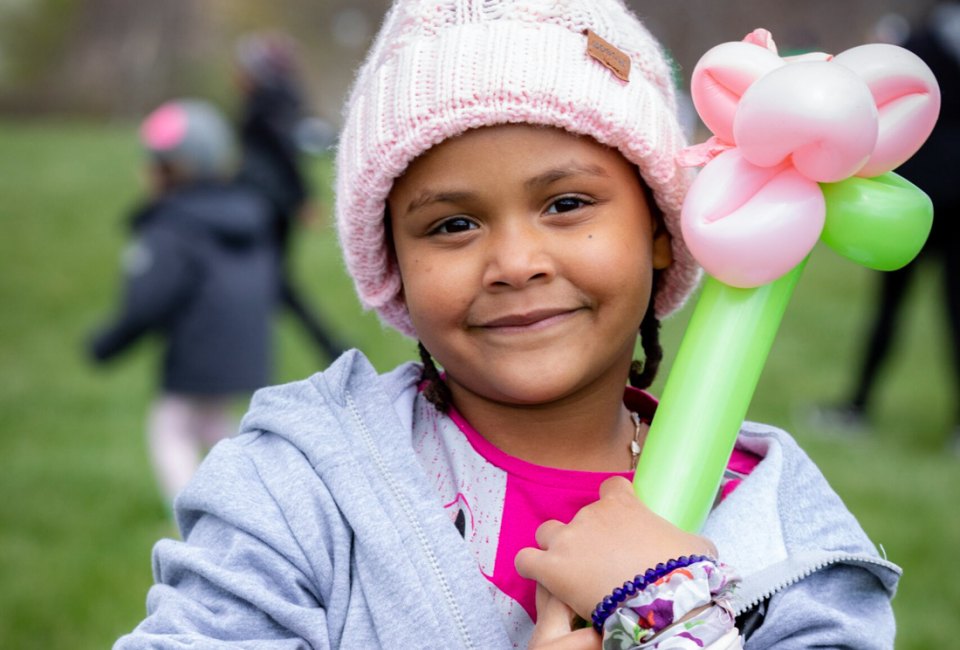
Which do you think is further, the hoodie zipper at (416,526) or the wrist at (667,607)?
the hoodie zipper at (416,526)

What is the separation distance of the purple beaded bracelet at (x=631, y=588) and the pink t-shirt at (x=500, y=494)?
0.76ft

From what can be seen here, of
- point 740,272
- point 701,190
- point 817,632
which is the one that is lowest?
point 817,632

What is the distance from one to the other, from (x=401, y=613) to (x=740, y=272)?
63 centimetres

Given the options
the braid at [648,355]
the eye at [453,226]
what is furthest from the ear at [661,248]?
the eye at [453,226]

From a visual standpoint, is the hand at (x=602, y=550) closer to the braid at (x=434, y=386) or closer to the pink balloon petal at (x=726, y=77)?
the braid at (x=434, y=386)

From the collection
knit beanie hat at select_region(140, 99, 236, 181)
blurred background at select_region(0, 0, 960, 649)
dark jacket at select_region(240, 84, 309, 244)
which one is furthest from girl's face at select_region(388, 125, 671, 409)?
dark jacket at select_region(240, 84, 309, 244)

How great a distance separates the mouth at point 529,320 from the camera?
1.69 m

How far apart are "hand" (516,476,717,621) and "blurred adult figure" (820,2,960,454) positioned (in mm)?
4182

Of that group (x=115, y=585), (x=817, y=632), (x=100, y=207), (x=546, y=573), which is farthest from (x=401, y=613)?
(x=100, y=207)

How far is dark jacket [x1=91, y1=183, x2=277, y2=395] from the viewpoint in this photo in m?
4.71

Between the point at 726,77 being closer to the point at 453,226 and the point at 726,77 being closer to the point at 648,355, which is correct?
the point at 453,226

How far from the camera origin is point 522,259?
65.1 inches

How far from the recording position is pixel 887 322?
6.00 m

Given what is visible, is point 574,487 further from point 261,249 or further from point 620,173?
point 261,249
